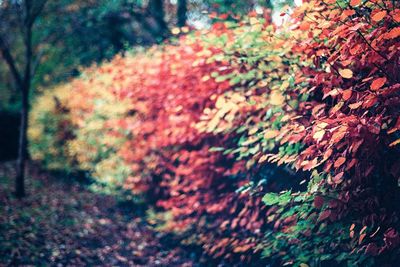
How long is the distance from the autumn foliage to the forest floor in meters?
0.46

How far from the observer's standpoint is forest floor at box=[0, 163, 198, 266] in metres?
4.52

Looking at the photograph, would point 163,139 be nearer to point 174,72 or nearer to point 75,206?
point 174,72

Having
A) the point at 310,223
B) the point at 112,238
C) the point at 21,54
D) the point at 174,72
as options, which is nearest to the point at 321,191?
the point at 310,223

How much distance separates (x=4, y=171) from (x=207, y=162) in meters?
5.88

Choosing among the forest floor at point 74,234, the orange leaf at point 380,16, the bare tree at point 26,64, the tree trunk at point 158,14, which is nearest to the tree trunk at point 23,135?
the bare tree at point 26,64

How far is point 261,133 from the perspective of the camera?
2629 mm

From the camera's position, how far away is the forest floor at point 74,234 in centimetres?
452

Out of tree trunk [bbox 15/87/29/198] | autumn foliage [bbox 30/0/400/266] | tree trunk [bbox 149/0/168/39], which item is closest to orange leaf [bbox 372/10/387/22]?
autumn foliage [bbox 30/0/400/266]

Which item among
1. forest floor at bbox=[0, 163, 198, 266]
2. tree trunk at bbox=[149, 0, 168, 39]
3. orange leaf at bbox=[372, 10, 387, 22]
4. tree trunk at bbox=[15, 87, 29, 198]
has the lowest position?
forest floor at bbox=[0, 163, 198, 266]

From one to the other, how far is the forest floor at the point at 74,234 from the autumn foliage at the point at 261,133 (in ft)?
1.49

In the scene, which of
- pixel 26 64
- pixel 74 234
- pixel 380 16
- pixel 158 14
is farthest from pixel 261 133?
pixel 158 14

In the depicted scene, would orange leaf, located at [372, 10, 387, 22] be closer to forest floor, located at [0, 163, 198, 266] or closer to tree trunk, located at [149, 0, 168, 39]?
forest floor, located at [0, 163, 198, 266]

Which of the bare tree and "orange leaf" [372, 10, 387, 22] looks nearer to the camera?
"orange leaf" [372, 10, 387, 22]

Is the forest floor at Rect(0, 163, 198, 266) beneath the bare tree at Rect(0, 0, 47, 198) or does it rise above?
beneath
